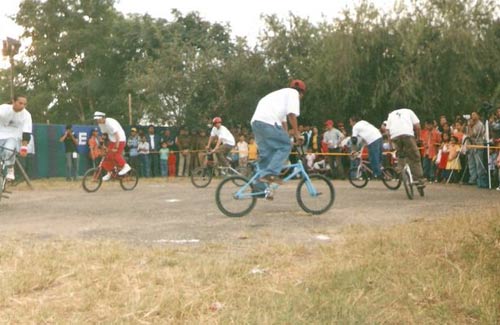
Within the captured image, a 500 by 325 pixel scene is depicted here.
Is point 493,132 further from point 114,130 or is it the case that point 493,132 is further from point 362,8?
point 362,8

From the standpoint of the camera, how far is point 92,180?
14164 millimetres

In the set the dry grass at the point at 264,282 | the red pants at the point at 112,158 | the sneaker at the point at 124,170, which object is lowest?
the dry grass at the point at 264,282

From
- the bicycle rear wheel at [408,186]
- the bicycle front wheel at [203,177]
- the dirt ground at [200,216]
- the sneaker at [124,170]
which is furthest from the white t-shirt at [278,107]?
the bicycle front wheel at [203,177]

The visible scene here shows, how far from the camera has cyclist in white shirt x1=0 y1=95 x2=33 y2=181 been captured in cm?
1095

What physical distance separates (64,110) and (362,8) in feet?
110

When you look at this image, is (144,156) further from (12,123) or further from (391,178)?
(12,123)

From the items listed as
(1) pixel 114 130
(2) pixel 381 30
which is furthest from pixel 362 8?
(1) pixel 114 130

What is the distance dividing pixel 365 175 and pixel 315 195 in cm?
609

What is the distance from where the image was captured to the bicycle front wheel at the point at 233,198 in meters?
8.84

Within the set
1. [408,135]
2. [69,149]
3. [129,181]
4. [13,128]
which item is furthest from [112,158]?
[69,149]

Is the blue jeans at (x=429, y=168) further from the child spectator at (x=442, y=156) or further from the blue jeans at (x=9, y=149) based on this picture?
the blue jeans at (x=9, y=149)

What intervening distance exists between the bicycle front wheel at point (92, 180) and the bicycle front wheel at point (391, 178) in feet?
20.7

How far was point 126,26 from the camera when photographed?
4475cm

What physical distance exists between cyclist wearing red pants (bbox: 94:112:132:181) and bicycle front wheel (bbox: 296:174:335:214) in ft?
19.7
